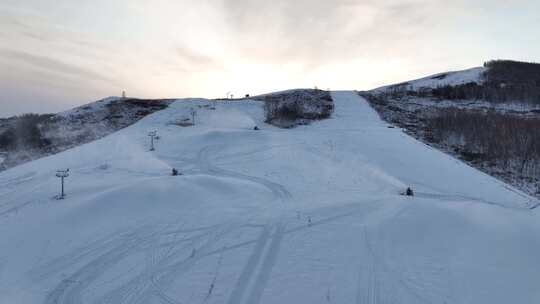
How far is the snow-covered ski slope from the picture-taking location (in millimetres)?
5418

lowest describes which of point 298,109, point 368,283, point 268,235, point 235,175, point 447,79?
point 368,283

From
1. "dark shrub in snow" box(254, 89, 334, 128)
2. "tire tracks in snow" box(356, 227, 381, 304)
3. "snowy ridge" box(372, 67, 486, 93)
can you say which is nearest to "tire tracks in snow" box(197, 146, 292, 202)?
"tire tracks in snow" box(356, 227, 381, 304)

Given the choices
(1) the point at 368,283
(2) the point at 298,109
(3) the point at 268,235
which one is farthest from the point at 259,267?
(2) the point at 298,109

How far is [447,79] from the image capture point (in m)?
48.3

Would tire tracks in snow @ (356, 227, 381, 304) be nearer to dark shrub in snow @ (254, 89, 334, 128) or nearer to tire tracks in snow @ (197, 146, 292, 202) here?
tire tracks in snow @ (197, 146, 292, 202)

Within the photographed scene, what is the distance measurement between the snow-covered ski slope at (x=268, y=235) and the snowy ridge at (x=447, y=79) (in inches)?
1484

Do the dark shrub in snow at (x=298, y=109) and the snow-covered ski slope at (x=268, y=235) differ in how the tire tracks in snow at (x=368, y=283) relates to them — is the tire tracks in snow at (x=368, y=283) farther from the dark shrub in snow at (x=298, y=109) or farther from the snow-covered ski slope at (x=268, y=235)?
the dark shrub in snow at (x=298, y=109)

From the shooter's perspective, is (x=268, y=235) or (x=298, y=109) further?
(x=298, y=109)

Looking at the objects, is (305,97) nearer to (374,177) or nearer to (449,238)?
(374,177)

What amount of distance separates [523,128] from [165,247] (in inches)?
746

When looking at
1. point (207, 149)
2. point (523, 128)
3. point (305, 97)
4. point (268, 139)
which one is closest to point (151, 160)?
point (207, 149)

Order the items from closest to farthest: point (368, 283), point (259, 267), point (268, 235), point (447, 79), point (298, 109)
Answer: point (368, 283) → point (259, 267) → point (268, 235) → point (298, 109) → point (447, 79)

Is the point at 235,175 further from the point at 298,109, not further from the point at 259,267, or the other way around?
the point at 298,109

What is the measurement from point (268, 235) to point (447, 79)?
49.5 m
